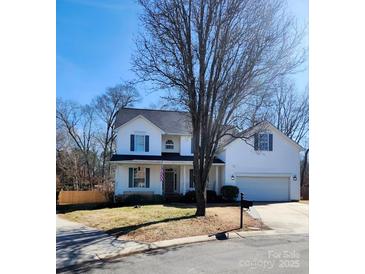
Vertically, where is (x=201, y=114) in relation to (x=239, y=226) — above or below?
above

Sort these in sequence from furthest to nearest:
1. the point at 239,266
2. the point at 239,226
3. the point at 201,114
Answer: the point at 201,114, the point at 239,226, the point at 239,266

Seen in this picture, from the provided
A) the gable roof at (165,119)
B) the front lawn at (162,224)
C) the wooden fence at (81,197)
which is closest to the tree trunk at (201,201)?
the front lawn at (162,224)

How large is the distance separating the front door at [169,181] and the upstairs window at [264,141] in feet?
21.3

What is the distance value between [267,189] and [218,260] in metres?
6.71

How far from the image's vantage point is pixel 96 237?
23.5ft

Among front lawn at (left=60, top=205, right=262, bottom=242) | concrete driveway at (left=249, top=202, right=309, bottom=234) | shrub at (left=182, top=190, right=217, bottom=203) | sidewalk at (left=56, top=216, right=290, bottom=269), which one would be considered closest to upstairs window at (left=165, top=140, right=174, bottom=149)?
shrub at (left=182, top=190, right=217, bottom=203)

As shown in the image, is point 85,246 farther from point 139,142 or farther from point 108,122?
point 139,142

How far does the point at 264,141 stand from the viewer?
1146cm

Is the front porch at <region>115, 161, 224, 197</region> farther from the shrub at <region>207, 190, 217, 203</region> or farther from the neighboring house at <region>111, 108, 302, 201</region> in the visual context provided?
the shrub at <region>207, 190, 217, 203</region>

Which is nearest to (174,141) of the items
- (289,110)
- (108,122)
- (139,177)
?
(139,177)

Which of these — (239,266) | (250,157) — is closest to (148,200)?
(250,157)
